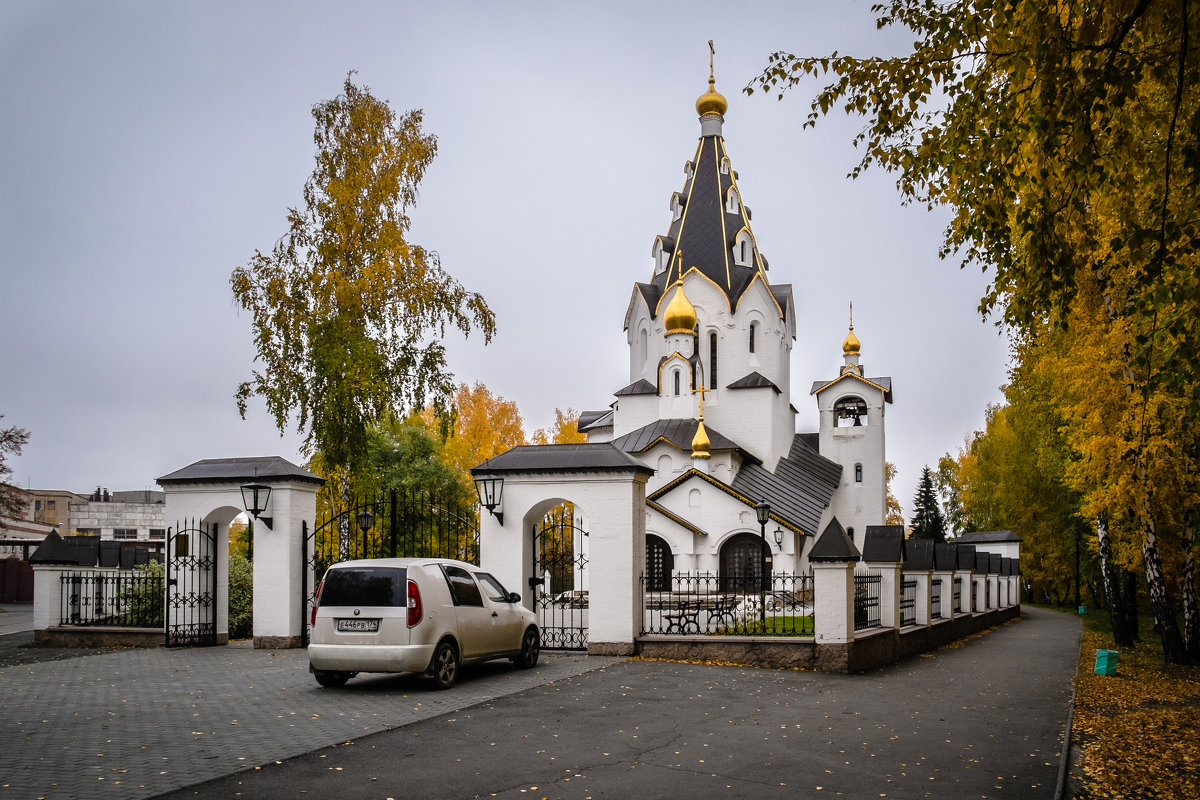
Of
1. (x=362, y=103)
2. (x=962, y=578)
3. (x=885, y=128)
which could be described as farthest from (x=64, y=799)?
(x=962, y=578)

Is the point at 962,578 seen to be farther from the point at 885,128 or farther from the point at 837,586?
the point at 885,128

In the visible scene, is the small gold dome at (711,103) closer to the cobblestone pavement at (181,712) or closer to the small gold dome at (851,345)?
the small gold dome at (851,345)

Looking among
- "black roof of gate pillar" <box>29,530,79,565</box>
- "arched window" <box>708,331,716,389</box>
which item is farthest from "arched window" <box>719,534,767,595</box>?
"black roof of gate pillar" <box>29,530,79,565</box>

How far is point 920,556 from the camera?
18734mm

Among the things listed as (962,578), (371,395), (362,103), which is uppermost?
(362,103)

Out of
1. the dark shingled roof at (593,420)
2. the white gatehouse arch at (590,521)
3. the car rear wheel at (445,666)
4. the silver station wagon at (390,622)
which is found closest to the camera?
the silver station wagon at (390,622)

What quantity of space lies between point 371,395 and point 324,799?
16857mm

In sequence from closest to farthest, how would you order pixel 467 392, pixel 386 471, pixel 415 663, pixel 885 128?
1. pixel 885 128
2. pixel 415 663
3. pixel 386 471
4. pixel 467 392

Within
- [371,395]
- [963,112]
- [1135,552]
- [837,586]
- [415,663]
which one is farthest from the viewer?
[371,395]

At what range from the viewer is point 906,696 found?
37.5 ft

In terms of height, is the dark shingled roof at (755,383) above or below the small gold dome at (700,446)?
above

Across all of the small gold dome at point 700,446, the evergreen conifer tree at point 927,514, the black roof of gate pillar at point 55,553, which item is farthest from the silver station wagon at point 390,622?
the evergreen conifer tree at point 927,514

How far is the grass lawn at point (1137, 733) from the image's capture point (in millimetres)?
7328

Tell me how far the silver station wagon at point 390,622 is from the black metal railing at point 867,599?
721cm
